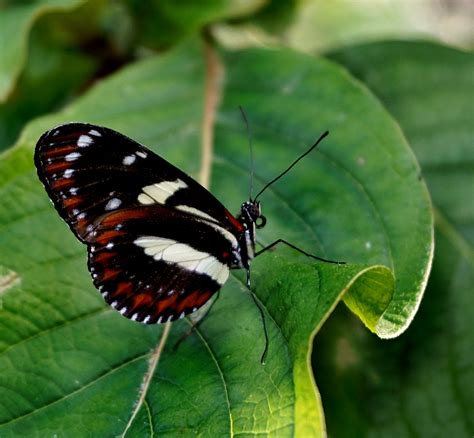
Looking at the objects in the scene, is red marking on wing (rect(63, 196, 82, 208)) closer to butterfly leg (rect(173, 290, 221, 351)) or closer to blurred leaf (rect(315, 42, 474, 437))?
butterfly leg (rect(173, 290, 221, 351))

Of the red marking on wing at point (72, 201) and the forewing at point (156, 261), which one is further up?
the red marking on wing at point (72, 201)

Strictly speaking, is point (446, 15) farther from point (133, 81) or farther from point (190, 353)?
point (190, 353)

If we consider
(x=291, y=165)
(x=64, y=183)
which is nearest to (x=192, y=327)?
(x=64, y=183)

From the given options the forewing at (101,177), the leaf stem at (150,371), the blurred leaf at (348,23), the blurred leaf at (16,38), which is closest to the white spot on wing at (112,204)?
the forewing at (101,177)

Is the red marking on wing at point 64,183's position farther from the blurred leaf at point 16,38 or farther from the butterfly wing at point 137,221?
the blurred leaf at point 16,38

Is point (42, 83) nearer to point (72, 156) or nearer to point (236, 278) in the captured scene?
point (72, 156)

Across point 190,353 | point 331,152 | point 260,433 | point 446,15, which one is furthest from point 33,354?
point 446,15
